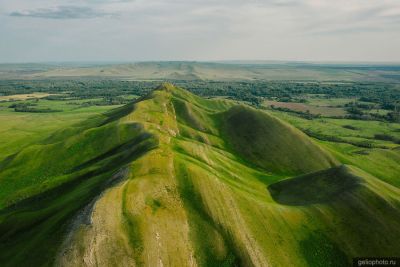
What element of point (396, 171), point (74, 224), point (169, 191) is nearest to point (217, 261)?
point (169, 191)

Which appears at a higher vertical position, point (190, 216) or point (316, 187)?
point (190, 216)

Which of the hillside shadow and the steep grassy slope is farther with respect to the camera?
the hillside shadow

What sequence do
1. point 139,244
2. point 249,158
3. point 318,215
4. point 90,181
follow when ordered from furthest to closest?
point 249,158 → point 90,181 → point 318,215 → point 139,244

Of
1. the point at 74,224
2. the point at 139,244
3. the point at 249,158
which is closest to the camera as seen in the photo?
the point at 139,244

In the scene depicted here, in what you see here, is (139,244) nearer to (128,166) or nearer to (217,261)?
(217,261)

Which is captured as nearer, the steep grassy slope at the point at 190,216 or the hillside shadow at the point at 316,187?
the steep grassy slope at the point at 190,216

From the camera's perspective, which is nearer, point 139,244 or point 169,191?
point 139,244

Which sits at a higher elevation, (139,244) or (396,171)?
(139,244)

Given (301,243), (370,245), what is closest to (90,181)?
(301,243)

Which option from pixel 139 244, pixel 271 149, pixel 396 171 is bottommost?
pixel 396 171

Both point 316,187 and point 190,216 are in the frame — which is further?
point 316,187

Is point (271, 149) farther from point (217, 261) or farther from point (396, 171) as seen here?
point (217, 261)
